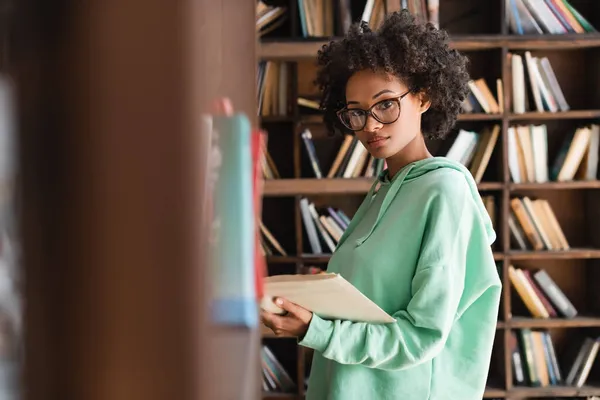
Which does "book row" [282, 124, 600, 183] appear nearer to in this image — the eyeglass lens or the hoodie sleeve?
the eyeglass lens

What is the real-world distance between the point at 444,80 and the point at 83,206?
4.11 ft

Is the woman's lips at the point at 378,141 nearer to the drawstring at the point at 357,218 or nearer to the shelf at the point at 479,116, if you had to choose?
the drawstring at the point at 357,218

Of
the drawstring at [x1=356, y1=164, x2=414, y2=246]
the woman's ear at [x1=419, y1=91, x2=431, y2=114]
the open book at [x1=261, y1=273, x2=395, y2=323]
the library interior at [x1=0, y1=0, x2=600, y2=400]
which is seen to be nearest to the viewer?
the library interior at [x1=0, y1=0, x2=600, y2=400]

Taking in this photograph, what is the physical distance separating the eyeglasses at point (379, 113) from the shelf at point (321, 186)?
1182 millimetres

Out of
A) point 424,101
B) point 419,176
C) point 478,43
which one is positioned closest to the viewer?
point 419,176

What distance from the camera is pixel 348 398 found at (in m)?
1.19

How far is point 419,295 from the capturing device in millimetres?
1092

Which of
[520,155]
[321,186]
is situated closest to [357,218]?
[321,186]

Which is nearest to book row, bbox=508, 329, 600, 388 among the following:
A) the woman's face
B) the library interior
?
the library interior

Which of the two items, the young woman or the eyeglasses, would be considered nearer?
the young woman

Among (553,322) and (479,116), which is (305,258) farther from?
(553,322)

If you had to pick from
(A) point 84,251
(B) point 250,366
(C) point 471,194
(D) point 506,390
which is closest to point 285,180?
(D) point 506,390

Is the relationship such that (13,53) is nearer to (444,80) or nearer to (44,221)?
(44,221)

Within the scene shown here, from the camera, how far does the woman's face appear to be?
4.14ft
